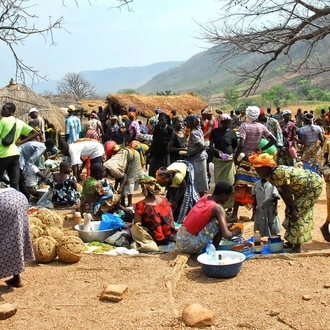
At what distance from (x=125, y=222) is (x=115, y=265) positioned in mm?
1588

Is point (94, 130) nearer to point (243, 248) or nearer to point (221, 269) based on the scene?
point (243, 248)

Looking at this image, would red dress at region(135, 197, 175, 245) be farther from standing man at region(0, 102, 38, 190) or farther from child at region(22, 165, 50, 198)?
child at region(22, 165, 50, 198)

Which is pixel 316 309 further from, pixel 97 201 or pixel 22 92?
pixel 22 92

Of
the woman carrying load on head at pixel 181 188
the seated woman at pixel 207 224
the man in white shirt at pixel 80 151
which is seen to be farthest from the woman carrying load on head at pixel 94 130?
the seated woman at pixel 207 224

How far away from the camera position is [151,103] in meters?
23.0

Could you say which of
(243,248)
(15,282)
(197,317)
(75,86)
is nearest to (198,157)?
(243,248)

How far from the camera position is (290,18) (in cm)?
763

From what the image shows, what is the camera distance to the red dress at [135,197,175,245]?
6359 mm

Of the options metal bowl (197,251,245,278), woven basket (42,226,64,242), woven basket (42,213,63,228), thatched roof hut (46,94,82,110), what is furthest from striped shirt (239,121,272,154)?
thatched roof hut (46,94,82,110)

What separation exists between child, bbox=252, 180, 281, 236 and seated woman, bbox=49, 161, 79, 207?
12.1ft

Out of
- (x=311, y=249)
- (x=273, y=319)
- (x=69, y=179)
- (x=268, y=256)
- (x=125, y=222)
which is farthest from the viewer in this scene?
(x=69, y=179)

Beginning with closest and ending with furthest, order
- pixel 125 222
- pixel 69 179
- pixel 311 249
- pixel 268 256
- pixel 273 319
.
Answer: pixel 273 319
pixel 268 256
pixel 311 249
pixel 125 222
pixel 69 179

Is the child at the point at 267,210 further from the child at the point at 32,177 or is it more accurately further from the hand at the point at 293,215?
the child at the point at 32,177

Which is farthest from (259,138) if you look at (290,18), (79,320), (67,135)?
(67,135)
